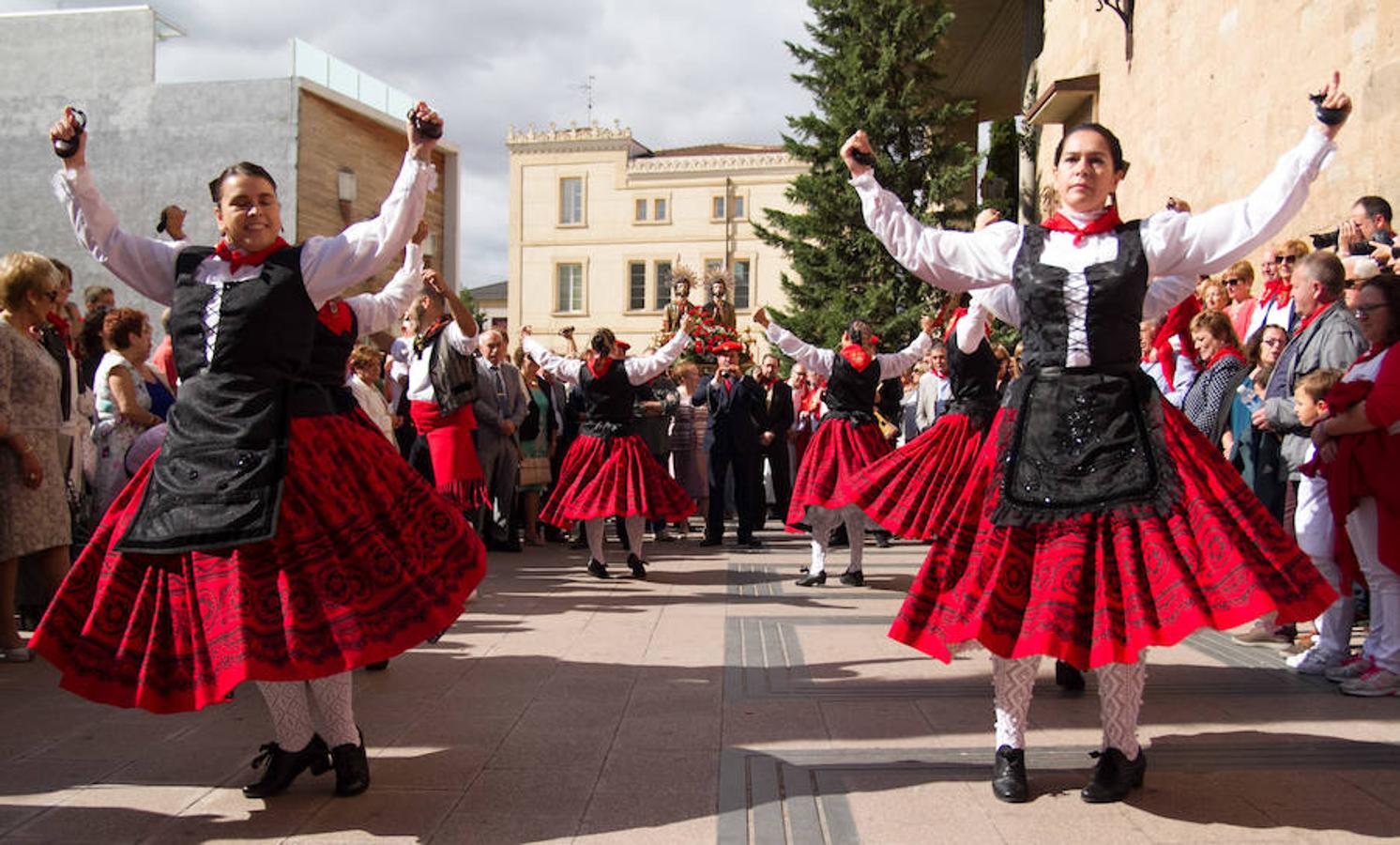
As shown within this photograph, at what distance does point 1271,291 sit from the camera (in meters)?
7.54

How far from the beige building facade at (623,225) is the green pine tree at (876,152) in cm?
1710

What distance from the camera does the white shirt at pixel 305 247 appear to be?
364 cm

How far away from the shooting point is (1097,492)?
3.53 m

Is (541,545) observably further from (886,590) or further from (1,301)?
(1,301)

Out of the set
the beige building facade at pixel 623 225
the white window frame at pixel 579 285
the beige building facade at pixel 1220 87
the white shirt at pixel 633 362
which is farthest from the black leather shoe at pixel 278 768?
the white window frame at pixel 579 285

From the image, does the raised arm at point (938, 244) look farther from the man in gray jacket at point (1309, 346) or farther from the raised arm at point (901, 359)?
the raised arm at point (901, 359)

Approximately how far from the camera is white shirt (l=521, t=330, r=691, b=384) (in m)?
8.81

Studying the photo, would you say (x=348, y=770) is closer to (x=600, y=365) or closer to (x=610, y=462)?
(x=610, y=462)

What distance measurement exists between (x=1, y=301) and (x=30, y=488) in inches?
35.3

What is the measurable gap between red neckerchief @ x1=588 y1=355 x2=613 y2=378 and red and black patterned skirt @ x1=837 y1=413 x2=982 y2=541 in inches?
104

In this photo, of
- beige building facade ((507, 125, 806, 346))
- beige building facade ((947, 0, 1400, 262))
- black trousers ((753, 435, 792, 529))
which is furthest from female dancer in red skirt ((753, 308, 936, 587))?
beige building facade ((507, 125, 806, 346))

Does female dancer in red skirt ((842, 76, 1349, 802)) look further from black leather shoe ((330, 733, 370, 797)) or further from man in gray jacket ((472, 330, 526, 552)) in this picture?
man in gray jacket ((472, 330, 526, 552))

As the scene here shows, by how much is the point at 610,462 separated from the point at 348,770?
209 inches

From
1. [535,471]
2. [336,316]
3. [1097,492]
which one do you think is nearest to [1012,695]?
[1097,492]
